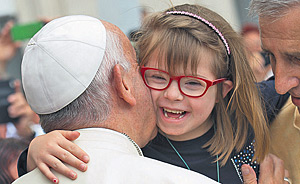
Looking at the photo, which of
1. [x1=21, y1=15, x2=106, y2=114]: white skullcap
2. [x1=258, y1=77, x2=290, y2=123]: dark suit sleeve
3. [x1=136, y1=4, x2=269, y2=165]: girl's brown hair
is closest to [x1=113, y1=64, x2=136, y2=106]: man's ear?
[x1=21, y1=15, x2=106, y2=114]: white skullcap

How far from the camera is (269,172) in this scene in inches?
112

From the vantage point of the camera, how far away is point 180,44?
2730 mm

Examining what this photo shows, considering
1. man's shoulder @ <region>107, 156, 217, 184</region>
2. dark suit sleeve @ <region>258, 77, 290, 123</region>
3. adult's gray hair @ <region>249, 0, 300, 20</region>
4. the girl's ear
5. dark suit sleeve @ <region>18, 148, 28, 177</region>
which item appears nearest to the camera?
man's shoulder @ <region>107, 156, 217, 184</region>

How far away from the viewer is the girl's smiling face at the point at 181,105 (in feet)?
8.91

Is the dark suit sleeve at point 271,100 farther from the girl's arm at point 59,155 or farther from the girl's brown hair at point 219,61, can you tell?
the girl's arm at point 59,155

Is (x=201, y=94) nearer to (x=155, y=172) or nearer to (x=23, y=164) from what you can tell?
(x=155, y=172)

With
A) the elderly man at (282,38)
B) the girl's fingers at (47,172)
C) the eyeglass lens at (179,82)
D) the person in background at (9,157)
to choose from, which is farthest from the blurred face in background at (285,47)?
the person in background at (9,157)

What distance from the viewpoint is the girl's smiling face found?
8.91 ft

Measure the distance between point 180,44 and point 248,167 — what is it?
2.89 ft

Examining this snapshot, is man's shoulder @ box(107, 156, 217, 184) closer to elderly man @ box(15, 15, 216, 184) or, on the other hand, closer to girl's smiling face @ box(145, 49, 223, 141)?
elderly man @ box(15, 15, 216, 184)

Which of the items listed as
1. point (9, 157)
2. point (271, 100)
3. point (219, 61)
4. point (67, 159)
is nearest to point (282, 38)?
point (219, 61)

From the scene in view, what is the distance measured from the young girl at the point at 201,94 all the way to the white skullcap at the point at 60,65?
491 millimetres

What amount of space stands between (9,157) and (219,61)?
212cm

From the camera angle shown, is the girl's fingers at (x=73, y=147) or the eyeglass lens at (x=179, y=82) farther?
the eyeglass lens at (x=179, y=82)
